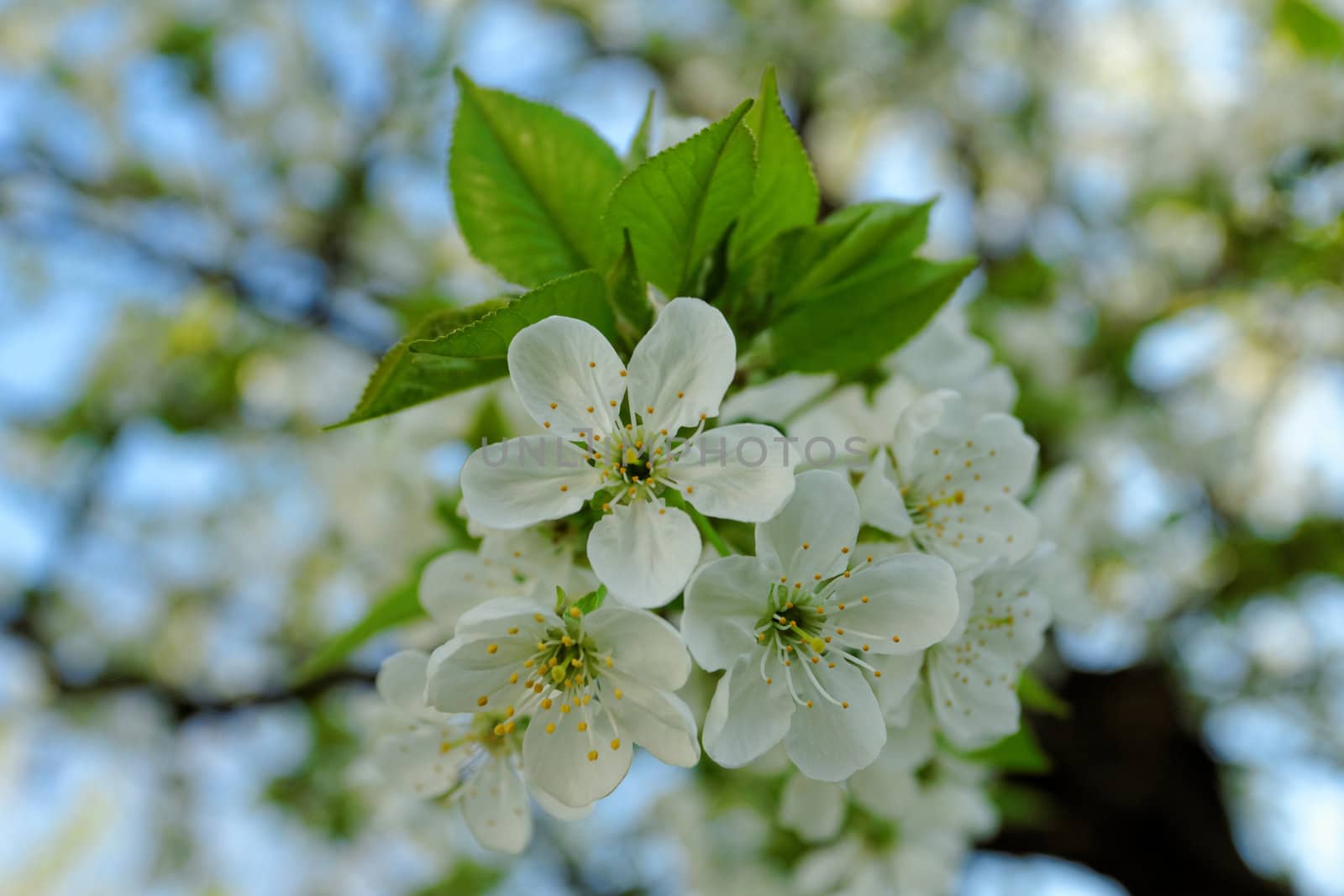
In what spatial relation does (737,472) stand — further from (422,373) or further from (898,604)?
(422,373)

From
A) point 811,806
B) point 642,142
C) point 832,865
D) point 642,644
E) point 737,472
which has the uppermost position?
point 642,142

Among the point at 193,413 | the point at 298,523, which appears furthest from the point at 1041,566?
the point at 298,523

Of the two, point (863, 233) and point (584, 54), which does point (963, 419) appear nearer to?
point (863, 233)

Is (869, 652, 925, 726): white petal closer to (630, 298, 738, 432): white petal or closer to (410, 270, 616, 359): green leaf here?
(630, 298, 738, 432): white petal

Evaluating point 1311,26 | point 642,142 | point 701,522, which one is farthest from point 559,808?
point 1311,26

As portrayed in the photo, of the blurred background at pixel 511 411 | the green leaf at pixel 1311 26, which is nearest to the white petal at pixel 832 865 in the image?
Result: the blurred background at pixel 511 411

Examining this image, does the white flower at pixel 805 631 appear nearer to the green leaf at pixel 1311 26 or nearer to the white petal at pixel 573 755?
the white petal at pixel 573 755
